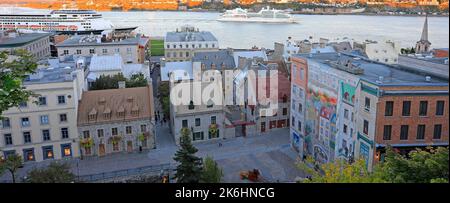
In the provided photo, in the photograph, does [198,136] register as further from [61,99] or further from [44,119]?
[44,119]

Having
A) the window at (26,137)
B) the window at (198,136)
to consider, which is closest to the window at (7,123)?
the window at (26,137)

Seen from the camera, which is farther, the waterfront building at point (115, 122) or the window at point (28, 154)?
the waterfront building at point (115, 122)

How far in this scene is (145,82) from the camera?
1059 inches

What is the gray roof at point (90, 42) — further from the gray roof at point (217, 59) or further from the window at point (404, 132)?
the window at point (404, 132)

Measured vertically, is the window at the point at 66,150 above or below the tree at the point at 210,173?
below

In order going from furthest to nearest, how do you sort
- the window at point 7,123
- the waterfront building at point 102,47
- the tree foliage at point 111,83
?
the waterfront building at point 102,47 < the tree foliage at point 111,83 < the window at point 7,123

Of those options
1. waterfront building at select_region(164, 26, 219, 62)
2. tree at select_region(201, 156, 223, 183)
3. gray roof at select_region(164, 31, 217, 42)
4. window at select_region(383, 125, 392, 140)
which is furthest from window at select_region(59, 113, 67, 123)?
gray roof at select_region(164, 31, 217, 42)

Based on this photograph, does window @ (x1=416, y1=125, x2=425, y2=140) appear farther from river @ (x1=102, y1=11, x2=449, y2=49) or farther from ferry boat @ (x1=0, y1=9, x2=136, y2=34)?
ferry boat @ (x1=0, y1=9, x2=136, y2=34)

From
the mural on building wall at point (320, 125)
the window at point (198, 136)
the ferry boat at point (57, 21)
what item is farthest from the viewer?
the ferry boat at point (57, 21)

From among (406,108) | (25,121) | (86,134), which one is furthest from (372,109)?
(25,121)

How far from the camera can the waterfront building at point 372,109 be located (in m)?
14.7

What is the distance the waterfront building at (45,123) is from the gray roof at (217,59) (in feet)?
46.9
